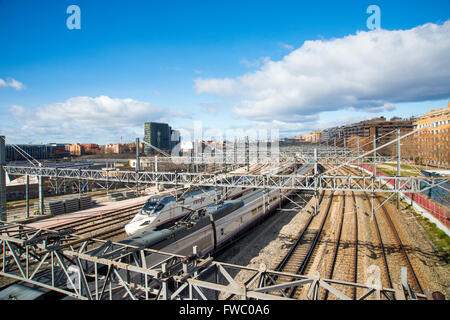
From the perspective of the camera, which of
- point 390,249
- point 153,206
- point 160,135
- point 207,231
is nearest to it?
point 207,231

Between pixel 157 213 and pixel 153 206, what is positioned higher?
pixel 153 206

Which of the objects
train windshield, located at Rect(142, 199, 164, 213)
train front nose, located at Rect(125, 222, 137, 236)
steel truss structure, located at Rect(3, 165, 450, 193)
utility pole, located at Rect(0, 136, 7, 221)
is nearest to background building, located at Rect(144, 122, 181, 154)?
utility pole, located at Rect(0, 136, 7, 221)

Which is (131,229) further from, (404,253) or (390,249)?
(404,253)

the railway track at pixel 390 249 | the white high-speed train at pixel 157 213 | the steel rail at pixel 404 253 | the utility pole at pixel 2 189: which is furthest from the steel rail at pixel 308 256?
the utility pole at pixel 2 189

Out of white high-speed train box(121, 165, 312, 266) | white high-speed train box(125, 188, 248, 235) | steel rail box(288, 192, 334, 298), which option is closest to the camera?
steel rail box(288, 192, 334, 298)

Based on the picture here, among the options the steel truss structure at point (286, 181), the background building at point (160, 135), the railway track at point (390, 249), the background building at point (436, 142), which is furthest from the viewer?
the background building at point (160, 135)

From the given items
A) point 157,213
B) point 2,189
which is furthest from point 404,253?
point 2,189

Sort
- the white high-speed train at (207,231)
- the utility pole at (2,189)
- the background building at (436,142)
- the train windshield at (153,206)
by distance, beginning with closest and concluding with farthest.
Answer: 1. the white high-speed train at (207,231)
2. the train windshield at (153,206)
3. the utility pole at (2,189)
4. the background building at (436,142)

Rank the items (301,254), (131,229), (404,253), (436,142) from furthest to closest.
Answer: (436,142)
(131,229)
(301,254)
(404,253)

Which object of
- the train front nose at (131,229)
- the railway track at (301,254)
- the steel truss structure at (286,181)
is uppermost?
the steel truss structure at (286,181)

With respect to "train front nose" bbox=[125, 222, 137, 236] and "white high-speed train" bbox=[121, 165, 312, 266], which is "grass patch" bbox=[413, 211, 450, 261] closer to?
"white high-speed train" bbox=[121, 165, 312, 266]

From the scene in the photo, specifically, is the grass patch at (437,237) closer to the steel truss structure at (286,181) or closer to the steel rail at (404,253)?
the steel rail at (404,253)
